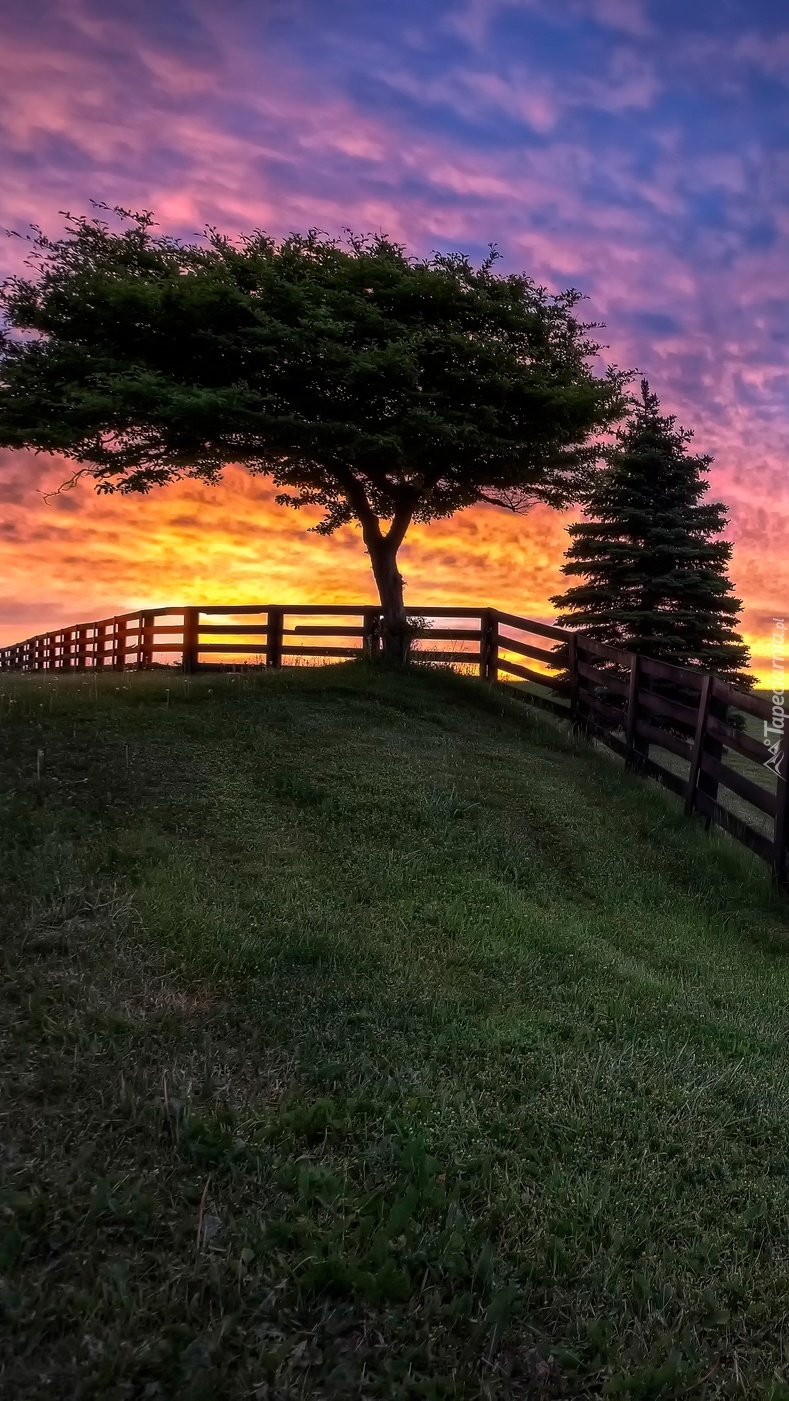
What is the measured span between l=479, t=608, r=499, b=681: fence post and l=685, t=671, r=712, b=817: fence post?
6.36 m

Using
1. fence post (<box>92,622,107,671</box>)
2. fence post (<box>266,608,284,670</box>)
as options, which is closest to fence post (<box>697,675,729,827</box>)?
fence post (<box>266,608,284,670</box>)

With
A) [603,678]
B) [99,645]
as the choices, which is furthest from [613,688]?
[99,645]

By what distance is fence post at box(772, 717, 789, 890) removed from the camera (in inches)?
336

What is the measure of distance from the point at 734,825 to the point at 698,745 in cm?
117

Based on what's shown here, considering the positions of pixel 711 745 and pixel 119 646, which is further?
pixel 119 646

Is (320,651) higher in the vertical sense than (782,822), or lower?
higher

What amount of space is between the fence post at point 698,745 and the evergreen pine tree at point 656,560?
9760mm

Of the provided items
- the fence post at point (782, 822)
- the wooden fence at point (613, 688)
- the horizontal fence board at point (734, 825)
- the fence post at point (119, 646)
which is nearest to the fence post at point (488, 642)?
the wooden fence at point (613, 688)

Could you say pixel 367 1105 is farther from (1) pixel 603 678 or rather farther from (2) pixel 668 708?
(1) pixel 603 678

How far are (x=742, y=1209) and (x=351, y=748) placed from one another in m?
6.85

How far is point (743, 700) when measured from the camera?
9562mm

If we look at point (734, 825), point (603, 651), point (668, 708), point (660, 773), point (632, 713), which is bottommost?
point (734, 825)

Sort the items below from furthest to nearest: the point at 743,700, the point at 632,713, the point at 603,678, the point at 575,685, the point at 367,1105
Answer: the point at 575,685, the point at 603,678, the point at 632,713, the point at 743,700, the point at 367,1105

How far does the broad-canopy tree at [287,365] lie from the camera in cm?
1312
